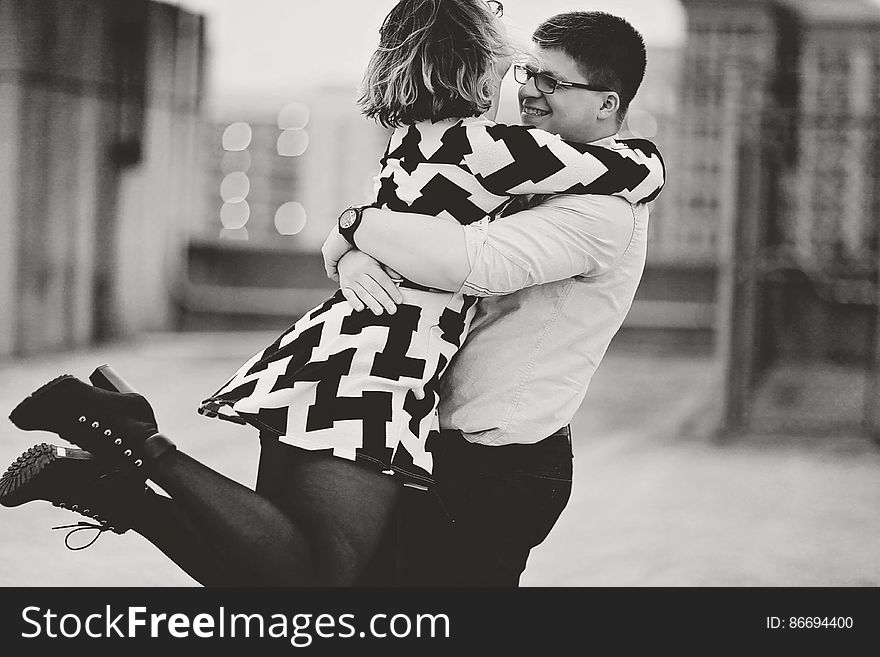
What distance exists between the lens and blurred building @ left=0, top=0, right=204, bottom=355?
8680 mm

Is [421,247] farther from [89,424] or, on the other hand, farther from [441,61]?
[89,424]

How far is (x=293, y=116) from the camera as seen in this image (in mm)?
13805

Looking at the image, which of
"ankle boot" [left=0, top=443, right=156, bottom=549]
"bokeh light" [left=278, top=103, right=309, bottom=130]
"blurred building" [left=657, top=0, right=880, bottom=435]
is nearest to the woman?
"ankle boot" [left=0, top=443, right=156, bottom=549]

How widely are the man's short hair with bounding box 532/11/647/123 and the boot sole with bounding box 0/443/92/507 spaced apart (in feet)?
3.19

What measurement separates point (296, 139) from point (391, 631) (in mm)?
11756

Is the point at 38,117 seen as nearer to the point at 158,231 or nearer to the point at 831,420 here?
the point at 158,231

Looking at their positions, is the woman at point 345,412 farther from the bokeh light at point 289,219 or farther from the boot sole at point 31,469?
the bokeh light at point 289,219

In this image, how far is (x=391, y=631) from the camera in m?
2.37

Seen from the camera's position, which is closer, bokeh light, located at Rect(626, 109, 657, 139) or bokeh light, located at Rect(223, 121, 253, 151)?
bokeh light, located at Rect(626, 109, 657, 139)

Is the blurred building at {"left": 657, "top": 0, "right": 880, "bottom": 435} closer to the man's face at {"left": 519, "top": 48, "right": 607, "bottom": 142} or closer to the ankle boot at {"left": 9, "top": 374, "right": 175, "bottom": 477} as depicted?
the man's face at {"left": 519, "top": 48, "right": 607, "bottom": 142}

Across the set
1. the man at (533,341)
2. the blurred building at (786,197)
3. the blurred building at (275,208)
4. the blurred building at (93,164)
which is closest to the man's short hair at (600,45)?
the man at (533,341)

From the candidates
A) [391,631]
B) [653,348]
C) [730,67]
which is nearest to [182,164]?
[653,348]

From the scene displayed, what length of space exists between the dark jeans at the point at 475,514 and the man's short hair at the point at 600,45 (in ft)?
1.94

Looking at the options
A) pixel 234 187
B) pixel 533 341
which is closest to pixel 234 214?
pixel 234 187
